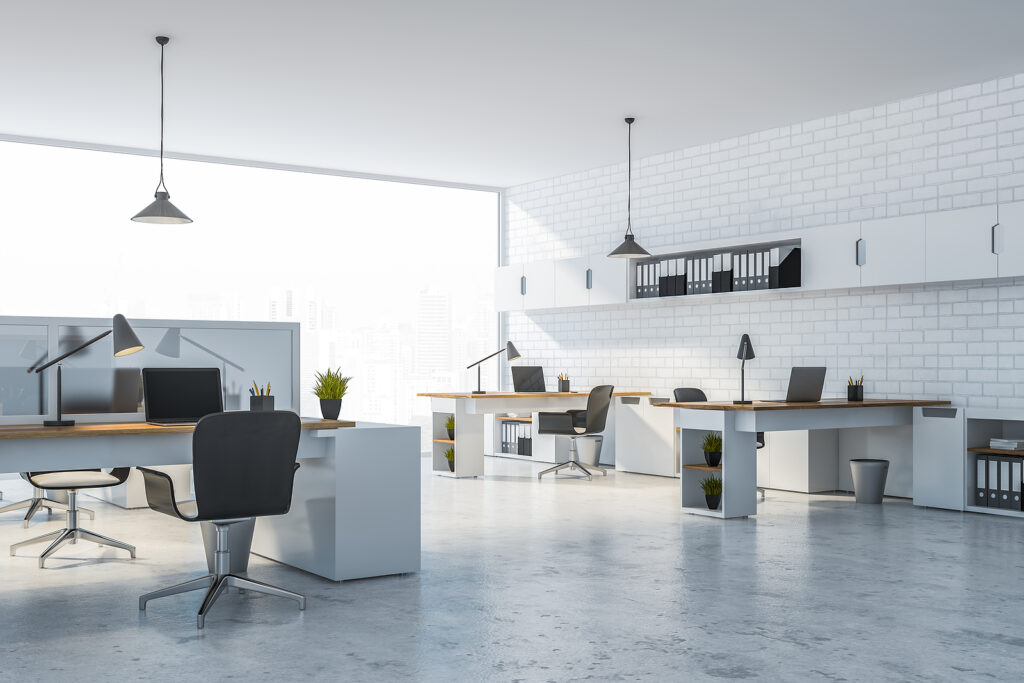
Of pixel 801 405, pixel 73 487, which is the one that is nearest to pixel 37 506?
pixel 73 487

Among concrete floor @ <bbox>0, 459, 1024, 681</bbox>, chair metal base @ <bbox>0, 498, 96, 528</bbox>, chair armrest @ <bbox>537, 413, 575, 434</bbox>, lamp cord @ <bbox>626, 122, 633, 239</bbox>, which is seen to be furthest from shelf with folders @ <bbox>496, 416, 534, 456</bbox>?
chair metal base @ <bbox>0, 498, 96, 528</bbox>

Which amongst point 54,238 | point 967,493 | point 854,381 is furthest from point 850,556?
point 54,238

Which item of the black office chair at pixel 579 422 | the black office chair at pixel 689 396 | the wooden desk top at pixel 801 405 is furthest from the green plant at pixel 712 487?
the black office chair at pixel 579 422

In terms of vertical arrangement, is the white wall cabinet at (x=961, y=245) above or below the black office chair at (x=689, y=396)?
above

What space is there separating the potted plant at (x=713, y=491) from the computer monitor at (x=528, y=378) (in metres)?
2.81

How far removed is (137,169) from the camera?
343 inches

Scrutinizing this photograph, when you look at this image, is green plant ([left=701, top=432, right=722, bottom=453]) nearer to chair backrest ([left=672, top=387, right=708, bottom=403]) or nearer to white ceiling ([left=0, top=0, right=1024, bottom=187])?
chair backrest ([left=672, top=387, right=708, bottom=403])

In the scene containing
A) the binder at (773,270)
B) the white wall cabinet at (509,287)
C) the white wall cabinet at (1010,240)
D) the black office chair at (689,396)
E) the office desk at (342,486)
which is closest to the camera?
the office desk at (342,486)

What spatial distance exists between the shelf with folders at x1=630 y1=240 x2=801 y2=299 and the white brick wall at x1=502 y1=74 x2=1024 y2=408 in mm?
273

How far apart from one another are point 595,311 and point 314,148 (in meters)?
3.07

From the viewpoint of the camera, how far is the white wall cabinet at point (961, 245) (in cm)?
635

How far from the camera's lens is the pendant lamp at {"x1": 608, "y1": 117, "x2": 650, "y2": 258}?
7629 millimetres

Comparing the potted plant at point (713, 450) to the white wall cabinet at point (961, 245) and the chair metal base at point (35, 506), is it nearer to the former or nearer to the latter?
the white wall cabinet at point (961, 245)

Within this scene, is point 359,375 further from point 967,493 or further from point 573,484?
point 967,493
